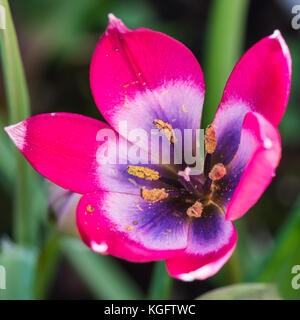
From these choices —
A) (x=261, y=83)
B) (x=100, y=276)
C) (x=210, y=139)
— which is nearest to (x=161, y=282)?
(x=210, y=139)

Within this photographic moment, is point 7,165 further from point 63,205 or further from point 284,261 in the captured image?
point 284,261

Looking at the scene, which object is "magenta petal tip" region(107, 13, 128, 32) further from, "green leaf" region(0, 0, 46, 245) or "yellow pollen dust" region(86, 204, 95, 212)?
"yellow pollen dust" region(86, 204, 95, 212)

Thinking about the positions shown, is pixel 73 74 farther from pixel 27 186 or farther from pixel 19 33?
pixel 27 186

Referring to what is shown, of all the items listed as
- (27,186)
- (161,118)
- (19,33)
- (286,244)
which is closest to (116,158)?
(161,118)

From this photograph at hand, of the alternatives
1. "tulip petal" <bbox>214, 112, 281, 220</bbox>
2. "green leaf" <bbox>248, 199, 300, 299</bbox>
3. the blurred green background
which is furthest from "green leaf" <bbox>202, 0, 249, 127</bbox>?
"tulip petal" <bbox>214, 112, 281, 220</bbox>

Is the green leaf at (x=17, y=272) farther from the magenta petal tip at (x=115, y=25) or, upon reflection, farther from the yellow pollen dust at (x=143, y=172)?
the magenta petal tip at (x=115, y=25)

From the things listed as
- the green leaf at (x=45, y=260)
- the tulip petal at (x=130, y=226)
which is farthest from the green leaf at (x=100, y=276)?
the tulip petal at (x=130, y=226)
